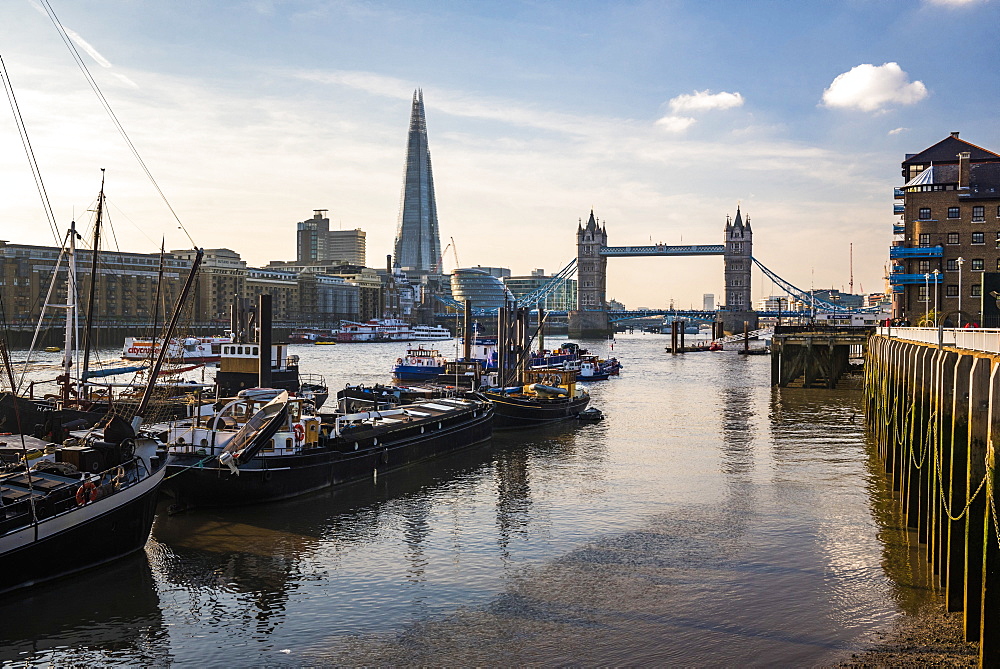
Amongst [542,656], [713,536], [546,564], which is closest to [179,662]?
[542,656]

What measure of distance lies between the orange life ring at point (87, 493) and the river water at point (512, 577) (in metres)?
2.07

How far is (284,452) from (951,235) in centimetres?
6349

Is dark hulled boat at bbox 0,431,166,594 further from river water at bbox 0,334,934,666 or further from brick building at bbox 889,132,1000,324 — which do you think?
brick building at bbox 889,132,1000,324

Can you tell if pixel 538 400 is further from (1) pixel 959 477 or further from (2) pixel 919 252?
(2) pixel 919 252

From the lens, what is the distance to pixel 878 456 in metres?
40.8

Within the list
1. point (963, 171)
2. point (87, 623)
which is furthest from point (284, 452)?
point (963, 171)

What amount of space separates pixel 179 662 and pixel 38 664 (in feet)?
8.95

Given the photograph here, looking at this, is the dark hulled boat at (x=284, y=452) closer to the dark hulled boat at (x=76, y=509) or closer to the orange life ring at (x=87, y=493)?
the dark hulled boat at (x=76, y=509)

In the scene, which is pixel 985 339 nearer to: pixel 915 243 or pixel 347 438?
pixel 347 438

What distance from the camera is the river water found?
707 inches

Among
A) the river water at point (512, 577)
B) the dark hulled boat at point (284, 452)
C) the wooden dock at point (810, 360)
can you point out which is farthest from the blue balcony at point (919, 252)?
the dark hulled boat at point (284, 452)

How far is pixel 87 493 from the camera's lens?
2153 cm

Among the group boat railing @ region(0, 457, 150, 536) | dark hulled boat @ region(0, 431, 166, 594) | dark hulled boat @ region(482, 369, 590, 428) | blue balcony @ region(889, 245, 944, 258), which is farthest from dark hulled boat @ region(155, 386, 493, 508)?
blue balcony @ region(889, 245, 944, 258)

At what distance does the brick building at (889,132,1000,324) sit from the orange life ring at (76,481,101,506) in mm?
65859
